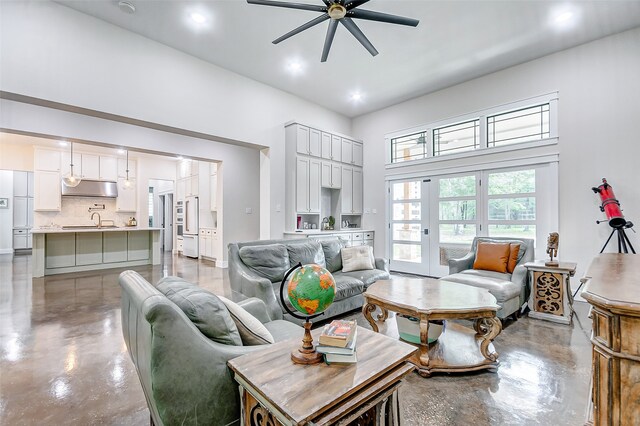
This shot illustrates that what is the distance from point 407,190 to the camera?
606 centimetres

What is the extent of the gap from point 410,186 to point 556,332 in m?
3.56

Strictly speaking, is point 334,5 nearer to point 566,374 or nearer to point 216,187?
point 566,374

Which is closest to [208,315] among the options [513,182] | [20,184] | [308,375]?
[308,375]

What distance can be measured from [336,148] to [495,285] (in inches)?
161

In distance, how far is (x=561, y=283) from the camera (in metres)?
3.29

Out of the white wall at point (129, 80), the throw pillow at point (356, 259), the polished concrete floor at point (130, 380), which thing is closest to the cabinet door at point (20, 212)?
the polished concrete floor at point (130, 380)

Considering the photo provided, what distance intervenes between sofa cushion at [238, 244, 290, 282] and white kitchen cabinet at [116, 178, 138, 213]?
717 cm

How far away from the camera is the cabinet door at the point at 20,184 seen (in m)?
8.66

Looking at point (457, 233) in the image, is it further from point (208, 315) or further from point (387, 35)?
point (208, 315)

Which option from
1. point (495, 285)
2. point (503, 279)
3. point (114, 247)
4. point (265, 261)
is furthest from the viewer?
point (114, 247)

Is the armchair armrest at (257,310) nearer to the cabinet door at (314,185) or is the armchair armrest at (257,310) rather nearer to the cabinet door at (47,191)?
the cabinet door at (314,185)

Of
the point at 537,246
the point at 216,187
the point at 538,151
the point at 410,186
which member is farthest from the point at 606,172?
the point at 216,187

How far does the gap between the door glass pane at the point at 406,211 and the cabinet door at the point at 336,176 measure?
1302 millimetres

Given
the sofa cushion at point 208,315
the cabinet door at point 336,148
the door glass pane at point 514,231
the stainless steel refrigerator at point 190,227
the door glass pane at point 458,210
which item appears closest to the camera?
the sofa cushion at point 208,315
